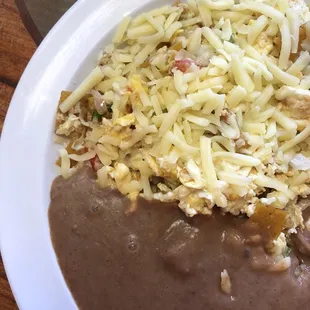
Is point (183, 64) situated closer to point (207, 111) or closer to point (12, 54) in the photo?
point (207, 111)

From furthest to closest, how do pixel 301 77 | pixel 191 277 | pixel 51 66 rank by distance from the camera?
pixel 51 66 → pixel 301 77 → pixel 191 277

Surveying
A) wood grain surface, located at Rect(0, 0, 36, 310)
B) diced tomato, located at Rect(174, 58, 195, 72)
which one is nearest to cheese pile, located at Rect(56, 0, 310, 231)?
diced tomato, located at Rect(174, 58, 195, 72)

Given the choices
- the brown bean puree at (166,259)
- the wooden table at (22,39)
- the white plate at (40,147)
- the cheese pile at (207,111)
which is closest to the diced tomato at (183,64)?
the cheese pile at (207,111)

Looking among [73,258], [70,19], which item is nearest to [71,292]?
[73,258]

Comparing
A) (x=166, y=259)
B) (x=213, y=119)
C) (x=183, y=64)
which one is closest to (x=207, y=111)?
(x=213, y=119)

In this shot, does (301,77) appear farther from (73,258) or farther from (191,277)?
(73,258)
